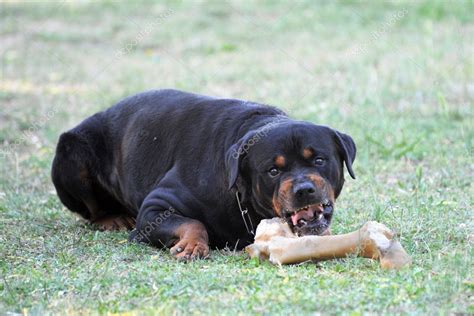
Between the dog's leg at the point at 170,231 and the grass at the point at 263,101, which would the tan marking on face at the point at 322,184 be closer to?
the grass at the point at 263,101

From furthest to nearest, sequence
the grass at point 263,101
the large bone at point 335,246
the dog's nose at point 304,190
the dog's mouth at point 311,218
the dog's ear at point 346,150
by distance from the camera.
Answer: the dog's ear at point 346,150, the dog's mouth at point 311,218, the dog's nose at point 304,190, the large bone at point 335,246, the grass at point 263,101

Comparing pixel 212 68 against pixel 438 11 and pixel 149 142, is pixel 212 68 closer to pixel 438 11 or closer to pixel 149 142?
pixel 438 11

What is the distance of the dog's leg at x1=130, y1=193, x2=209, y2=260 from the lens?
5.29m

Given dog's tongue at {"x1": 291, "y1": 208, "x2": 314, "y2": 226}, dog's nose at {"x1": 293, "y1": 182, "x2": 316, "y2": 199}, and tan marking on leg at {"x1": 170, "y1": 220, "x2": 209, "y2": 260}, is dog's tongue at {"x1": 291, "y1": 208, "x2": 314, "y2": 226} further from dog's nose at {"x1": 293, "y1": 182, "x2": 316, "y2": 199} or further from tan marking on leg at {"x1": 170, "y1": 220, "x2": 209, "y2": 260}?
tan marking on leg at {"x1": 170, "y1": 220, "x2": 209, "y2": 260}

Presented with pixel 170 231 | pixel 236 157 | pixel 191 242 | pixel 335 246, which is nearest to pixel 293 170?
pixel 236 157

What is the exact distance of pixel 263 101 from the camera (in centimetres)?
1045

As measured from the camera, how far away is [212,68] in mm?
12453

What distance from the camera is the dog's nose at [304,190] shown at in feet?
16.3

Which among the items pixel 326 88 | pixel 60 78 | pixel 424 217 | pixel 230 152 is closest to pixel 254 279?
pixel 230 152

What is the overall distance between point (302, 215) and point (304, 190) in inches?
8.5

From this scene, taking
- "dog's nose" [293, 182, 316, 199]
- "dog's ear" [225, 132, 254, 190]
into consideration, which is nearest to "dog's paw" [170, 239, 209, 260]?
"dog's ear" [225, 132, 254, 190]

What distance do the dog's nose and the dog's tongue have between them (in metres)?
0.15

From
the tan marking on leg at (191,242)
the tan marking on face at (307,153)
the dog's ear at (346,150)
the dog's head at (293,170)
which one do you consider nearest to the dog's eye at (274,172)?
the dog's head at (293,170)

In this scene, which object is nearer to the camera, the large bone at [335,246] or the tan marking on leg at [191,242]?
the large bone at [335,246]
